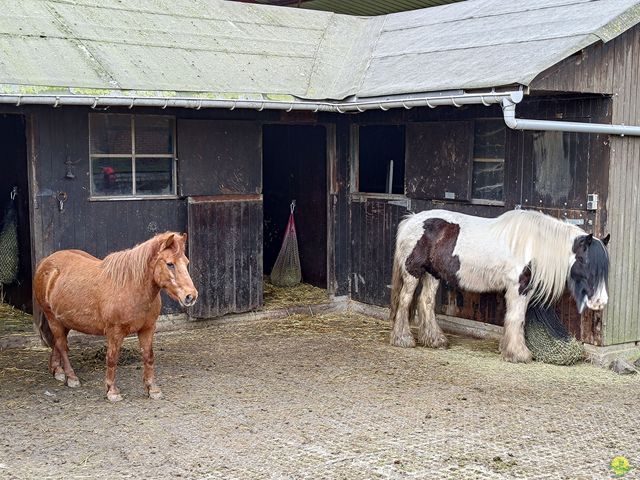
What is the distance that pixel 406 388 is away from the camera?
6715 mm

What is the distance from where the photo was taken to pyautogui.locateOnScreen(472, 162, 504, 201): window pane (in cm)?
819

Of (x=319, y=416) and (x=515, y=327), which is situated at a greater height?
(x=515, y=327)

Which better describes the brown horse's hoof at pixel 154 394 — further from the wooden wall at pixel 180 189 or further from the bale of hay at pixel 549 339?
the bale of hay at pixel 549 339

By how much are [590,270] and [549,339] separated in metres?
0.81

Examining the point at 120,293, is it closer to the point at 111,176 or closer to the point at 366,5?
the point at 111,176

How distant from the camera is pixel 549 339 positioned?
753 cm

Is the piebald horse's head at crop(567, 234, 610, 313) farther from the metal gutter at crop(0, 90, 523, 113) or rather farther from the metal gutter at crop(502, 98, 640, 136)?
the metal gutter at crop(0, 90, 523, 113)

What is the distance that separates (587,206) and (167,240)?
3.81 metres

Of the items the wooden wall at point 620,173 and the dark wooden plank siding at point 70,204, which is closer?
the wooden wall at point 620,173

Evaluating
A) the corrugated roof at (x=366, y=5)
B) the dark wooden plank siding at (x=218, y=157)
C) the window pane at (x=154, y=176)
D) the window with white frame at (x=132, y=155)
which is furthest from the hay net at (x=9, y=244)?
the corrugated roof at (x=366, y=5)

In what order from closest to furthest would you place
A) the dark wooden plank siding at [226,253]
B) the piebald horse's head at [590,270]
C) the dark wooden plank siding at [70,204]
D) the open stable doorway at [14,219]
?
the piebald horse's head at [590,270] → the dark wooden plank siding at [70,204] → the dark wooden plank siding at [226,253] → the open stable doorway at [14,219]

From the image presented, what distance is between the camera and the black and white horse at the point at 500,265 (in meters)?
7.20

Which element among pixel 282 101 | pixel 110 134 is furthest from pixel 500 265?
pixel 110 134

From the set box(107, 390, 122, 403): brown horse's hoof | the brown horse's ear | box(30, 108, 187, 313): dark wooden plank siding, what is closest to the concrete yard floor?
box(107, 390, 122, 403): brown horse's hoof
